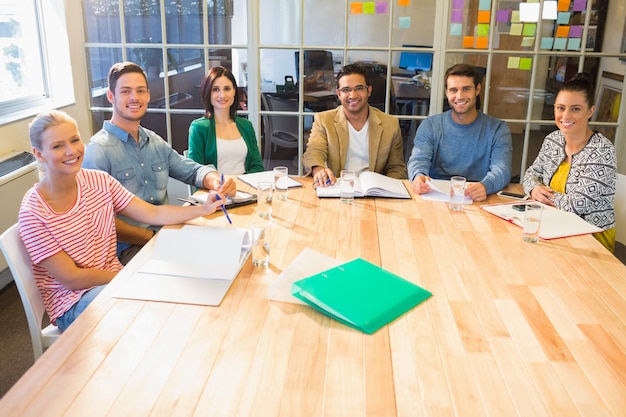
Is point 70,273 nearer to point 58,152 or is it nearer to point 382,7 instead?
point 58,152

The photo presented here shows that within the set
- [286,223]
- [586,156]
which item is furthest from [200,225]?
[586,156]

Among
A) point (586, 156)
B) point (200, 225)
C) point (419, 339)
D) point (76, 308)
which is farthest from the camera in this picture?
point (586, 156)

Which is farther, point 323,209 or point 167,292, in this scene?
point 323,209

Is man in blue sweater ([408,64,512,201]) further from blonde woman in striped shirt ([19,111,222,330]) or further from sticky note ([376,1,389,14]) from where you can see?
blonde woman in striped shirt ([19,111,222,330])

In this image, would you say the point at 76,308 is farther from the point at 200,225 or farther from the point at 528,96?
the point at 528,96

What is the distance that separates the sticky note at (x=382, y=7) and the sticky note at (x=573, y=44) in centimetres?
114

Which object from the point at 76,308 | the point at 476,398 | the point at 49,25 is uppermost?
the point at 49,25

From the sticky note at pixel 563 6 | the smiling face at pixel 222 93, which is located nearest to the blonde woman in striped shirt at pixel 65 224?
the smiling face at pixel 222 93

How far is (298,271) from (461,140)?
62.7 inches

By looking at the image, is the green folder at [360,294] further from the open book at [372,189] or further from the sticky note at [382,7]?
the sticky note at [382,7]

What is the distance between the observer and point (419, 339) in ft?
4.38

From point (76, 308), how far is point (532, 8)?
3117 millimetres

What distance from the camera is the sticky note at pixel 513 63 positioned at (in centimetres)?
364

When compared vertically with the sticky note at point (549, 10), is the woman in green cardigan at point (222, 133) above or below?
below
